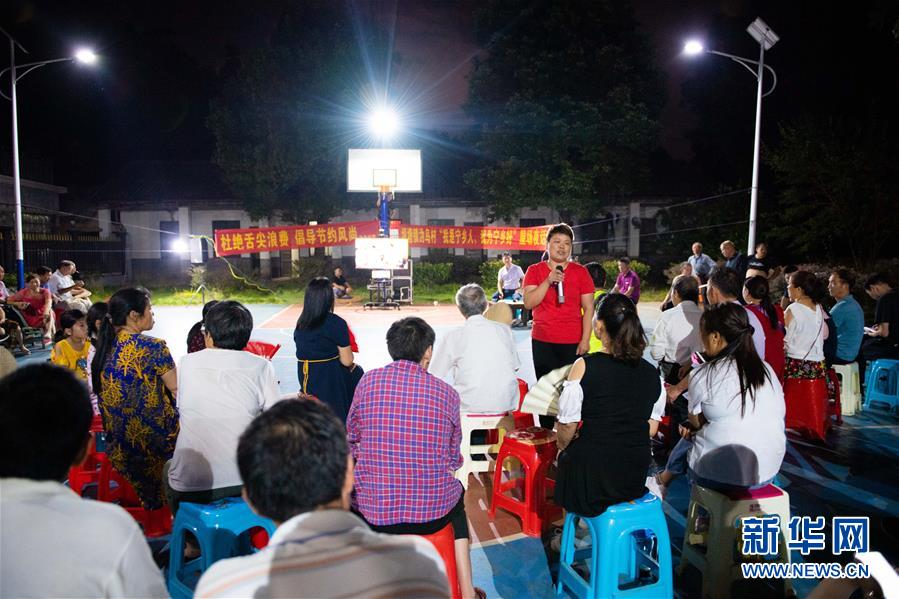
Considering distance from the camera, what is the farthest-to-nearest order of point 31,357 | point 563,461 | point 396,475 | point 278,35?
1. point 278,35
2. point 31,357
3. point 563,461
4. point 396,475

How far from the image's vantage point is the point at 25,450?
4.88 ft

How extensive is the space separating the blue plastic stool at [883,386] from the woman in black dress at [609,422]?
4985 millimetres

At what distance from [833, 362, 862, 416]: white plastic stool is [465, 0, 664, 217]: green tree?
1465 cm

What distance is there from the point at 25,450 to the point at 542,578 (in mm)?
2525

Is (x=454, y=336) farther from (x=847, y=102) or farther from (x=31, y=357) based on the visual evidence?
(x=847, y=102)

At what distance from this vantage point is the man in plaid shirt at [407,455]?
2477 mm

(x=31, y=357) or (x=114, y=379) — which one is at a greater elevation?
(x=114, y=379)

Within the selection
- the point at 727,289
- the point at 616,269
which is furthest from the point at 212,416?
the point at 616,269

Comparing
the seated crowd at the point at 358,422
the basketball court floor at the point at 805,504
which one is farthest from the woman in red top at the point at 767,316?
the basketball court floor at the point at 805,504

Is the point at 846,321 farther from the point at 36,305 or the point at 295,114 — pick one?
the point at 295,114

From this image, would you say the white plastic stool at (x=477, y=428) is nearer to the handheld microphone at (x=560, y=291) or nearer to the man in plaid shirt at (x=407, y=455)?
the handheld microphone at (x=560, y=291)

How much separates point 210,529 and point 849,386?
6.23 meters

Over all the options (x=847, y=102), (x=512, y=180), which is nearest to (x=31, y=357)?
(x=512, y=180)

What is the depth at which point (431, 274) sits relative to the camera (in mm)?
21266
